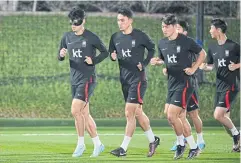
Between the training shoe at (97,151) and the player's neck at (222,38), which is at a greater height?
the player's neck at (222,38)

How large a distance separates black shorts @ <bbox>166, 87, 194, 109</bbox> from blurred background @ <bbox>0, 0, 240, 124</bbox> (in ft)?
27.8

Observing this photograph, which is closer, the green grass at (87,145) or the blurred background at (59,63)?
the green grass at (87,145)

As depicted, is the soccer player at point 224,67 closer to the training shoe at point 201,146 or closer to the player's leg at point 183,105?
the training shoe at point 201,146

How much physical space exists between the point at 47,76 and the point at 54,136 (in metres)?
9.47

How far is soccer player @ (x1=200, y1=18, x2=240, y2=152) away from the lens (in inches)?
666

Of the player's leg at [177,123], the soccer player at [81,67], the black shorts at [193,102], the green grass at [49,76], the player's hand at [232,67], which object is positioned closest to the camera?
the player's leg at [177,123]

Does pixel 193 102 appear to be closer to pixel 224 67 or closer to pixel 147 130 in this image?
pixel 224 67

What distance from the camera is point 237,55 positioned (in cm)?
1694

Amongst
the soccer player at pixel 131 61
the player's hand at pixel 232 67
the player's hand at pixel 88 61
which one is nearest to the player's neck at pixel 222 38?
the player's hand at pixel 232 67

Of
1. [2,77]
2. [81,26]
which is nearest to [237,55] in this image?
[81,26]

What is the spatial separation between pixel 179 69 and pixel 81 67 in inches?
58.7

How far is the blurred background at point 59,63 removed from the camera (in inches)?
989

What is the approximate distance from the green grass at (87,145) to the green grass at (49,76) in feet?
7.66

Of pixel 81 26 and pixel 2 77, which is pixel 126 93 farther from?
pixel 2 77
